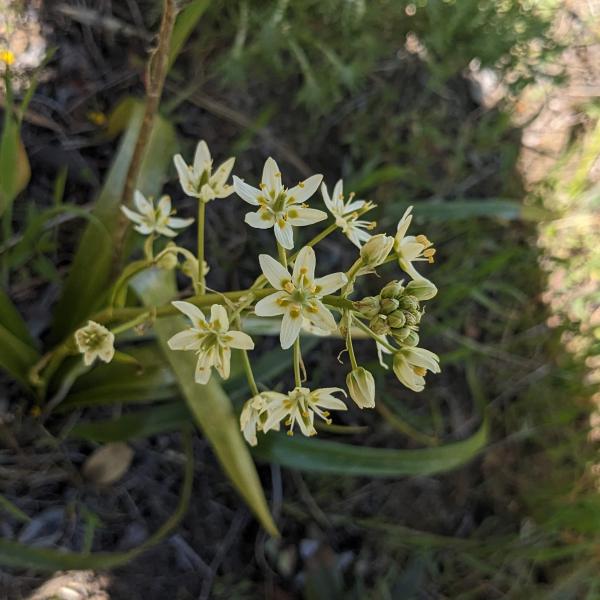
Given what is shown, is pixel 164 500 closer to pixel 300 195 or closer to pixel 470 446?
pixel 470 446

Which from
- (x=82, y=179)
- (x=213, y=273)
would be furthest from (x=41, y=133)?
(x=213, y=273)

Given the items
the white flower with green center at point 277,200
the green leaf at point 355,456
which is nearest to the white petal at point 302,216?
the white flower with green center at point 277,200

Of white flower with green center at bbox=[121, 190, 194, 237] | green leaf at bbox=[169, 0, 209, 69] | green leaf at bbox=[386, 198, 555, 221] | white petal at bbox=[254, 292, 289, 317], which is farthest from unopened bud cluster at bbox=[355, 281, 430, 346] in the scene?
green leaf at bbox=[386, 198, 555, 221]

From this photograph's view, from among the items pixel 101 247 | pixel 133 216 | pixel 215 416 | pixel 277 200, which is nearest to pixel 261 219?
pixel 277 200

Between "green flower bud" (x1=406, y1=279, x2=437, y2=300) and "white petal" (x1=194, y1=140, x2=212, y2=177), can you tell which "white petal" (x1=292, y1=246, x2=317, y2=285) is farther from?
"white petal" (x1=194, y1=140, x2=212, y2=177)

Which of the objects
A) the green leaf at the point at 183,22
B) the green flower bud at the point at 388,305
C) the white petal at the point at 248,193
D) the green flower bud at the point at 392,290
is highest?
the green leaf at the point at 183,22

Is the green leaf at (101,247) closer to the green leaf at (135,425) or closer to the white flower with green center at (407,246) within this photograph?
the green leaf at (135,425)

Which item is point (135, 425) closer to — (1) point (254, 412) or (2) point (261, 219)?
(1) point (254, 412)
